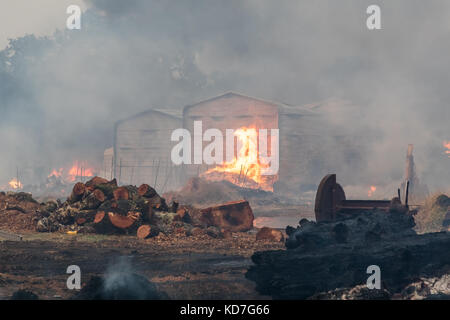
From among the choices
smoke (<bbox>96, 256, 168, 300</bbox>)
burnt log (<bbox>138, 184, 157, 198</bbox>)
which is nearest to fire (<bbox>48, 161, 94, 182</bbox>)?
A: burnt log (<bbox>138, 184, 157, 198</bbox>)

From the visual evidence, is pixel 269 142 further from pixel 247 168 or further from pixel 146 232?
pixel 146 232

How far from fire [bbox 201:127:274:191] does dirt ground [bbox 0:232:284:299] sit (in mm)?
22341

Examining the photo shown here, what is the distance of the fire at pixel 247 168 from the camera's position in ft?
133

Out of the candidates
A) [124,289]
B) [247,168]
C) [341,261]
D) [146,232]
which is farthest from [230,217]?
[247,168]

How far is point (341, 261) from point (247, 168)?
101 ft

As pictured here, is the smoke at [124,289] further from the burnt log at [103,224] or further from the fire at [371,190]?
the fire at [371,190]

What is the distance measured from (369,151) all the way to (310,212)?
14.1m

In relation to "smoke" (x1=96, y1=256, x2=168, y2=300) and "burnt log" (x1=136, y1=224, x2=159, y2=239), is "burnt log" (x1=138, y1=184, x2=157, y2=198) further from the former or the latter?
"smoke" (x1=96, y1=256, x2=168, y2=300)

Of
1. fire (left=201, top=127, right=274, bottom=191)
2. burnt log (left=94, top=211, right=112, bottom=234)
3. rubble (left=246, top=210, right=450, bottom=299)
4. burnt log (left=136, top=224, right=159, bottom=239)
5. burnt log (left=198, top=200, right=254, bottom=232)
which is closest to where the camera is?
rubble (left=246, top=210, right=450, bottom=299)

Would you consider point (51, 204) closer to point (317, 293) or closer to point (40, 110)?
point (317, 293)

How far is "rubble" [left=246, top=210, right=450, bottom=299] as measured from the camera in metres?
9.55

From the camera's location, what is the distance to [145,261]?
42.3ft
